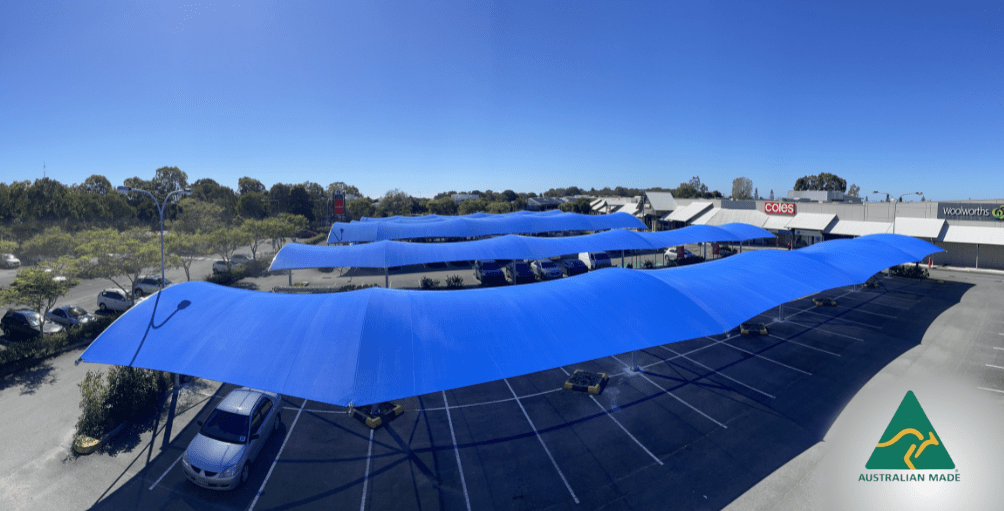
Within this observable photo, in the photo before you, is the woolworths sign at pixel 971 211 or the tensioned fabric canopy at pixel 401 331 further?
the woolworths sign at pixel 971 211

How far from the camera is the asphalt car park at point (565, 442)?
1045 cm

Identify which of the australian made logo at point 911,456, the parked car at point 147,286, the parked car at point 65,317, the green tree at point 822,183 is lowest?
the australian made logo at point 911,456

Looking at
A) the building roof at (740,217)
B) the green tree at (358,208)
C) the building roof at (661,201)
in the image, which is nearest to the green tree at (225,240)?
the building roof at (740,217)

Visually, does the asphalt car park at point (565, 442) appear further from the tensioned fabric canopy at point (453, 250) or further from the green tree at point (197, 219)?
the green tree at point (197, 219)

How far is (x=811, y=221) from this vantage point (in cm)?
5169

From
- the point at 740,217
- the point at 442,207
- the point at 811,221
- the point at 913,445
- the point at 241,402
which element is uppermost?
the point at 442,207

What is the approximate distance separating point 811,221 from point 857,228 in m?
4.81

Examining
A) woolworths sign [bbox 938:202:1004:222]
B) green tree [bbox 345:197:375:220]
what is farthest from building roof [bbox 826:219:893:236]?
green tree [bbox 345:197:375:220]

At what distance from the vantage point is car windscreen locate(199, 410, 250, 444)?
11.3 meters

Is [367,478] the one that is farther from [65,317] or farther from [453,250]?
[65,317]

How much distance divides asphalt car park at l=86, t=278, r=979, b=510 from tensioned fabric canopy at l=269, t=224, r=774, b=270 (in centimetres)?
1525

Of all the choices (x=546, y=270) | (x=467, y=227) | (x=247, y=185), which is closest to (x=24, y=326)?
(x=546, y=270)

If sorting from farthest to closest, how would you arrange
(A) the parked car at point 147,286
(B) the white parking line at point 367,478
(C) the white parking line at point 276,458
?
1. (A) the parked car at point 147,286
2. (C) the white parking line at point 276,458
3. (B) the white parking line at point 367,478

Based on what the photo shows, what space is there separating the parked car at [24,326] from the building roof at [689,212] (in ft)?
236
